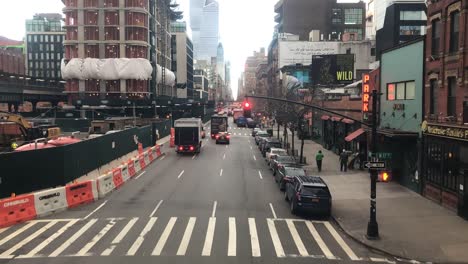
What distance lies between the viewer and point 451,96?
75.7ft

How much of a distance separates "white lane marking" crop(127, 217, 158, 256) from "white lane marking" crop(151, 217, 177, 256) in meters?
0.64

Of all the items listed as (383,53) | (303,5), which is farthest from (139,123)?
(303,5)

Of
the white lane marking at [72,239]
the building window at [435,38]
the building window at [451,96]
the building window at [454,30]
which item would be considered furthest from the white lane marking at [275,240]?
the building window at [435,38]

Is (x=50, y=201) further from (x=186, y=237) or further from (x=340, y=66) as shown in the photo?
(x=340, y=66)

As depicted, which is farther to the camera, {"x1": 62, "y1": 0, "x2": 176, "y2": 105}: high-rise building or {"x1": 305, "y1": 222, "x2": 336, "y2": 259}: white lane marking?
{"x1": 62, "y1": 0, "x2": 176, "y2": 105}: high-rise building

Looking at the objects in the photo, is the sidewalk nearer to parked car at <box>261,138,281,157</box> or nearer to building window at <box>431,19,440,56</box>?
building window at <box>431,19,440,56</box>

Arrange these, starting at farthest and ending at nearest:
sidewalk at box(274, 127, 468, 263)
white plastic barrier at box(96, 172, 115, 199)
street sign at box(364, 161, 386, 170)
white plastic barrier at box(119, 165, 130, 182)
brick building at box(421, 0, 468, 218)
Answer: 1. white plastic barrier at box(119, 165, 130, 182)
2. white plastic barrier at box(96, 172, 115, 199)
3. brick building at box(421, 0, 468, 218)
4. street sign at box(364, 161, 386, 170)
5. sidewalk at box(274, 127, 468, 263)

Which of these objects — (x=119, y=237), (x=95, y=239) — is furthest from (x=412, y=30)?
→ (x=95, y=239)

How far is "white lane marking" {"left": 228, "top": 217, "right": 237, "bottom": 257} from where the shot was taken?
49.7 ft

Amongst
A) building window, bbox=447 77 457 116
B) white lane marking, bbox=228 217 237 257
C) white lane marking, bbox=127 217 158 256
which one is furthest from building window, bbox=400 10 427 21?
white lane marking, bbox=127 217 158 256

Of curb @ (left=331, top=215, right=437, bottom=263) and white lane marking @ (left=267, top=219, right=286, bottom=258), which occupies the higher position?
white lane marking @ (left=267, top=219, right=286, bottom=258)

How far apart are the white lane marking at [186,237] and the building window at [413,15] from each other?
89.0 meters

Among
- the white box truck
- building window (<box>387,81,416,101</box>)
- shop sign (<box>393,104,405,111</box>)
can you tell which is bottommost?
the white box truck

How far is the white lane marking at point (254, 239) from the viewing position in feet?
50.0
